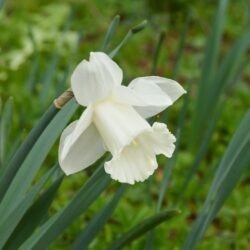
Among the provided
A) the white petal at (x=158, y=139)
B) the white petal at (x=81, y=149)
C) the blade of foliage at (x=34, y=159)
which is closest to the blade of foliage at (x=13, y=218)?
the blade of foliage at (x=34, y=159)

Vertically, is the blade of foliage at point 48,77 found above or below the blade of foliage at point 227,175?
below

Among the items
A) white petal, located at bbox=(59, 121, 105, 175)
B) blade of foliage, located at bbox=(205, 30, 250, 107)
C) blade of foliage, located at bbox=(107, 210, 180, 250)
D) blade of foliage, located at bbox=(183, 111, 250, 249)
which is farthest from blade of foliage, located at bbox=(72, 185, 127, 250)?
blade of foliage, located at bbox=(205, 30, 250, 107)

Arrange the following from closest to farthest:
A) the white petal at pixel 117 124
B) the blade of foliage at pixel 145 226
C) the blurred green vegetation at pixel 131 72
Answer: the white petal at pixel 117 124, the blade of foliage at pixel 145 226, the blurred green vegetation at pixel 131 72

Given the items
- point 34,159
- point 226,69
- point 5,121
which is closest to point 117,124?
point 34,159

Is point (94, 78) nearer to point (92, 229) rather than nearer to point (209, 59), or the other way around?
point (92, 229)

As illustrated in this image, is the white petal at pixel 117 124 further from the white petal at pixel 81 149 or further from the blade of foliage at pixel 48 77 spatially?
the blade of foliage at pixel 48 77

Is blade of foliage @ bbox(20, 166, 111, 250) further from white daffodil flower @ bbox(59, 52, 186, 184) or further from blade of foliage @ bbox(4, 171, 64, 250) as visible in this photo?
white daffodil flower @ bbox(59, 52, 186, 184)
